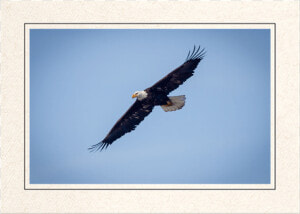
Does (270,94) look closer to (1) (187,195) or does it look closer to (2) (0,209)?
(1) (187,195)

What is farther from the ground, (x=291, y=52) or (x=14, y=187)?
(x=291, y=52)

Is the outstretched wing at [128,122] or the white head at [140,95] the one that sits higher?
the white head at [140,95]

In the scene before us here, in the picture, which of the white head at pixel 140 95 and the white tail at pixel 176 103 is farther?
the white tail at pixel 176 103

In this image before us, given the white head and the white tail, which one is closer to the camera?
the white head

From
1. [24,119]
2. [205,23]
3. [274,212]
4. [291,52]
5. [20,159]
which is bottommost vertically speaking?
[274,212]

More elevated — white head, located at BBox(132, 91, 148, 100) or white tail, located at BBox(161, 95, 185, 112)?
white head, located at BBox(132, 91, 148, 100)

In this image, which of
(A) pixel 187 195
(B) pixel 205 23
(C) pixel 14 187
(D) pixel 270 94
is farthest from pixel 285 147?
(C) pixel 14 187
